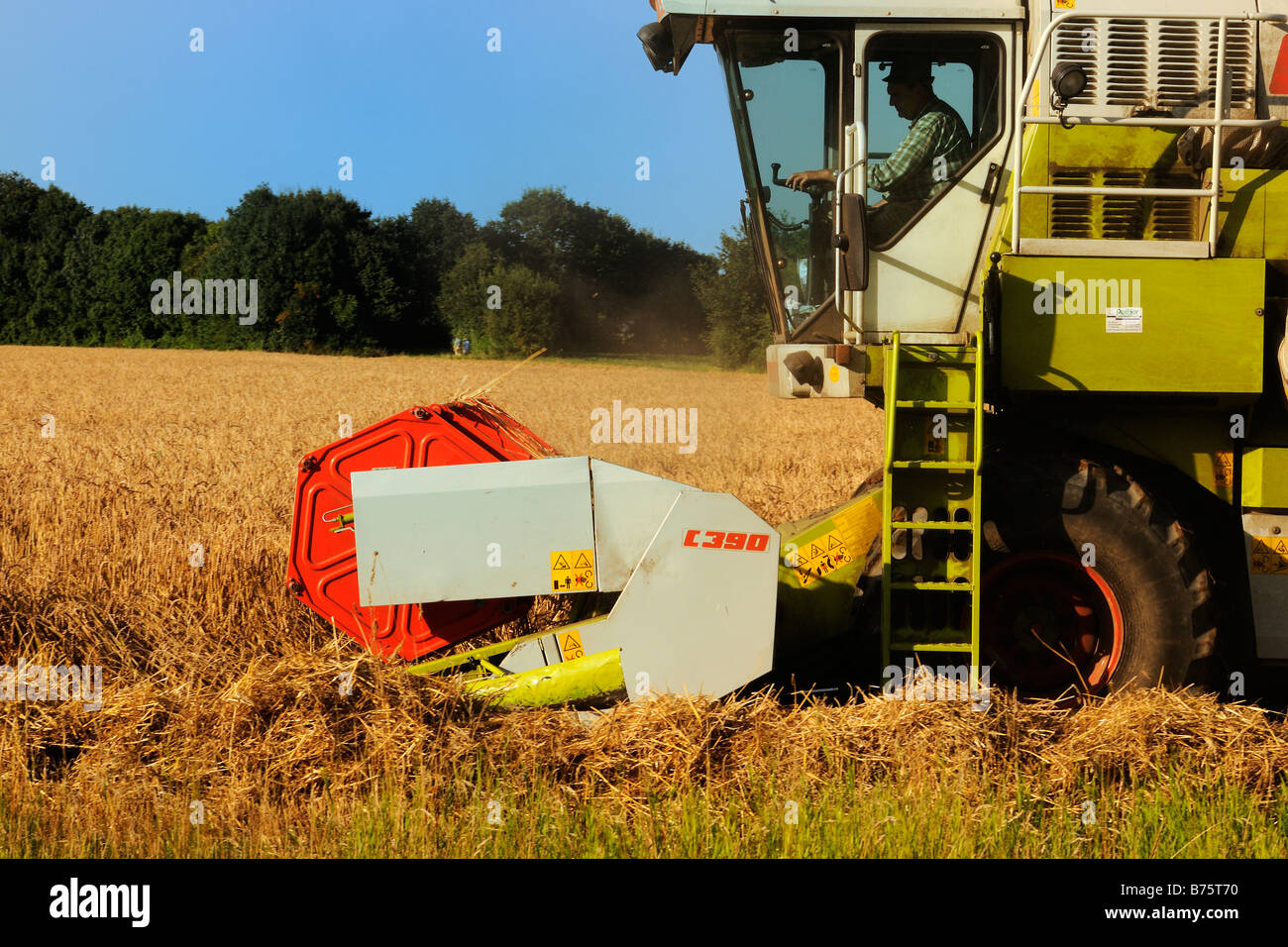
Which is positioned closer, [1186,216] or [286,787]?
[286,787]

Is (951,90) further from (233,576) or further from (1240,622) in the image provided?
(233,576)

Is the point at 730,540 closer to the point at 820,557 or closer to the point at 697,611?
the point at 697,611

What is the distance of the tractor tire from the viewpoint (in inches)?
166

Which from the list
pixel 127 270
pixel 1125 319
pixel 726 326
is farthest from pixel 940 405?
pixel 127 270

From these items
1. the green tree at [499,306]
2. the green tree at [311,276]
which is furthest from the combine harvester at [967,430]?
the green tree at [311,276]

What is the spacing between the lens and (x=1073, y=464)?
4.29m

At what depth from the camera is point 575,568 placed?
4141mm

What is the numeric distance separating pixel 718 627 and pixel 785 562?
57 centimetres

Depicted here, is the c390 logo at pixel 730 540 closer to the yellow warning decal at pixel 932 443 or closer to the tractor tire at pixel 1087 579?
the yellow warning decal at pixel 932 443

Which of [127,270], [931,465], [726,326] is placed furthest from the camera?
[127,270]

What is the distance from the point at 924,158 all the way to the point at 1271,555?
6.68 ft

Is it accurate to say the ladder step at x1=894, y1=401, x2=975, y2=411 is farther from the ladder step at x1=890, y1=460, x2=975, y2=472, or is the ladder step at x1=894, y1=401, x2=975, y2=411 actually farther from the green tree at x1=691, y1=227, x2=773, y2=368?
the green tree at x1=691, y1=227, x2=773, y2=368

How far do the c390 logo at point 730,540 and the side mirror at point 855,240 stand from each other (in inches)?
39.3
